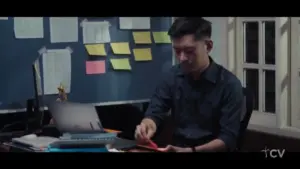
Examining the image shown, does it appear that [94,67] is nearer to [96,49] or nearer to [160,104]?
[96,49]

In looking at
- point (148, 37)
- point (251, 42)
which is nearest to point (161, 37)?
point (148, 37)

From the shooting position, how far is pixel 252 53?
251 centimetres

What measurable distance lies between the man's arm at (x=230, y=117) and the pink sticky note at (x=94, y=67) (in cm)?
67

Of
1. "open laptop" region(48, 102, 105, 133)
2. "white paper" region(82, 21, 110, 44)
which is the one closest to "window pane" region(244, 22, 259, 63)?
"white paper" region(82, 21, 110, 44)

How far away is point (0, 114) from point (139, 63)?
76 centimetres

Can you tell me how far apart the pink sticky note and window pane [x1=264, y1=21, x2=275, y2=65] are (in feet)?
2.77

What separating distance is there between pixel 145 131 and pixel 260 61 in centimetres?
70

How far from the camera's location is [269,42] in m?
2.45

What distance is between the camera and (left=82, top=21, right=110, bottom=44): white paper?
2480 mm

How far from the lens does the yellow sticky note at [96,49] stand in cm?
251

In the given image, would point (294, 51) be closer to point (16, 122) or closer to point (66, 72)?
point (66, 72)
